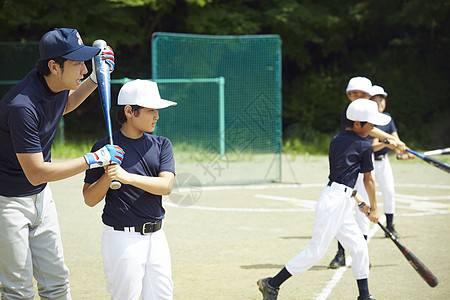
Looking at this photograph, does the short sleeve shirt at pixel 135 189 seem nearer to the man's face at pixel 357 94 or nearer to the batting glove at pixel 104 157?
the batting glove at pixel 104 157

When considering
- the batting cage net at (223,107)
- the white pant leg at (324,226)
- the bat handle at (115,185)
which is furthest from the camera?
the batting cage net at (223,107)

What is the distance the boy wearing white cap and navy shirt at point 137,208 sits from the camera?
393cm

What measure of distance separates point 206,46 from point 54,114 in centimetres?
1438

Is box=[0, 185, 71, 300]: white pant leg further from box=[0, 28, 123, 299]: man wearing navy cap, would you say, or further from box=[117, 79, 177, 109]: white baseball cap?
box=[117, 79, 177, 109]: white baseball cap

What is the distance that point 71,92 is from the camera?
15.5 ft

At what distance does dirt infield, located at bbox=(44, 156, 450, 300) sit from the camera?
6102mm

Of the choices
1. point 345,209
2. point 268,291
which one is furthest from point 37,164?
point 345,209

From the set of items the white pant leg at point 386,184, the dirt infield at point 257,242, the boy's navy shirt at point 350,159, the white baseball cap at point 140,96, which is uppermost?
the white baseball cap at point 140,96

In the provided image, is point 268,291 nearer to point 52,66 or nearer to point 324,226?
point 324,226

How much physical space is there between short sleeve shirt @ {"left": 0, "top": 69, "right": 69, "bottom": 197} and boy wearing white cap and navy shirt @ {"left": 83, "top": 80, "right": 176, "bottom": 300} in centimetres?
37

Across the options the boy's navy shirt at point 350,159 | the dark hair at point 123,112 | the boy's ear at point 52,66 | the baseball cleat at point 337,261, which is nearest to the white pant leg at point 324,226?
the boy's navy shirt at point 350,159

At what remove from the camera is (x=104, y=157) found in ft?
12.3

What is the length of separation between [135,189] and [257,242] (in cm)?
435

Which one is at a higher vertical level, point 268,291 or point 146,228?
point 146,228
